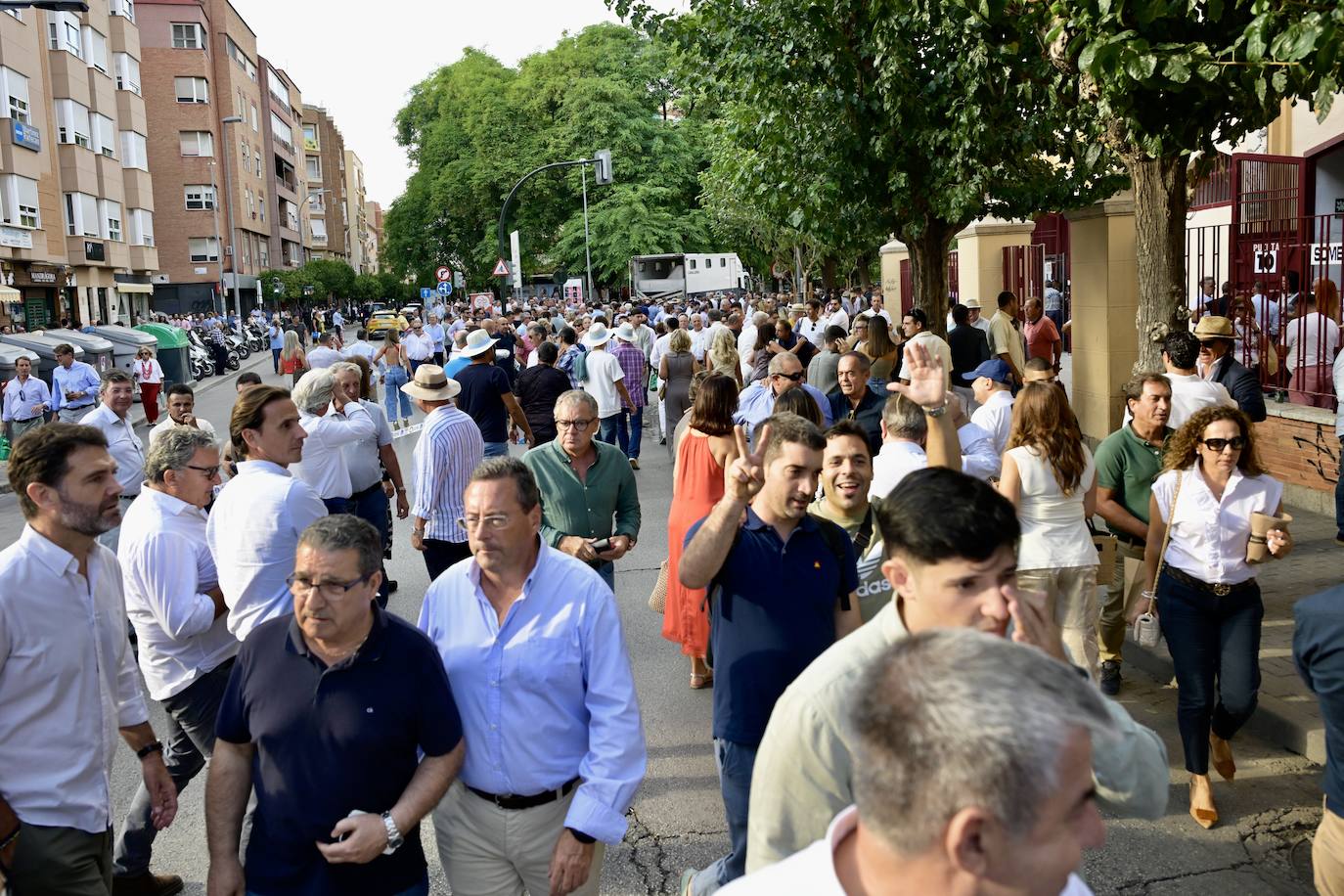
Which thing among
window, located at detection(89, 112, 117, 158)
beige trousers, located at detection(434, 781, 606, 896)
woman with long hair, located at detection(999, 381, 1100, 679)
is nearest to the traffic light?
window, located at detection(89, 112, 117, 158)

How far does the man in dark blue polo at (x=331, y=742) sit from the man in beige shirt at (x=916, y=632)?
3.53 feet

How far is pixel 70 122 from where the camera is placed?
4284cm

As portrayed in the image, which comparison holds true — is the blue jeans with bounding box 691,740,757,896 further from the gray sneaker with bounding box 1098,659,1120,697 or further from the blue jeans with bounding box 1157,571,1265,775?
the gray sneaker with bounding box 1098,659,1120,697

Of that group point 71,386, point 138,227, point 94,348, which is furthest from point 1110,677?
point 138,227

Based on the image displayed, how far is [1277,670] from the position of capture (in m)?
6.55

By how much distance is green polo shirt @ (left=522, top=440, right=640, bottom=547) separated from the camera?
5996 millimetres

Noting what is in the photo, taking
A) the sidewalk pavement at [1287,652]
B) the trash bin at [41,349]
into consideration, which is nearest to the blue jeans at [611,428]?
the sidewalk pavement at [1287,652]

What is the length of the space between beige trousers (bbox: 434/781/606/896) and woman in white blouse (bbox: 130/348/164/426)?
22.6 m

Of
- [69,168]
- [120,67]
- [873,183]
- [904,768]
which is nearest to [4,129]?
[69,168]

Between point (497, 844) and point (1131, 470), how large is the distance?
4241 millimetres

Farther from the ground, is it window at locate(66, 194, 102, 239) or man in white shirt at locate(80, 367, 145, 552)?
window at locate(66, 194, 102, 239)

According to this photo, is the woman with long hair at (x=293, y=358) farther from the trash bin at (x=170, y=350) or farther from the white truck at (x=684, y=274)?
the white truck at (x=684, y=274)

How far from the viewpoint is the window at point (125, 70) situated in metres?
51.4

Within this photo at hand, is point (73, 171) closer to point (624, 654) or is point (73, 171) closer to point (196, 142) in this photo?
point (196, 142)
